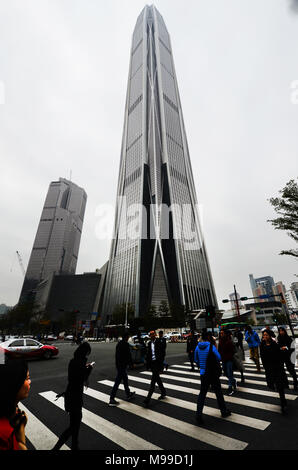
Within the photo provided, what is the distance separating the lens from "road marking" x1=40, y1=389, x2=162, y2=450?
387cm

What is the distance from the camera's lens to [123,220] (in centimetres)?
9181

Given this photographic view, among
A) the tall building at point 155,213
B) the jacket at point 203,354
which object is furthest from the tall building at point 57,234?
the jacket at point 203,354

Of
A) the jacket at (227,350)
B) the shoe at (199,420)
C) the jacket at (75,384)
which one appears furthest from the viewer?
the jacket at (227,350)

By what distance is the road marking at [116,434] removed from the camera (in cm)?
387

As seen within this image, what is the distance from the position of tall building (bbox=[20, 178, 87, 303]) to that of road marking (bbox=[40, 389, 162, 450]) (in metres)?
139

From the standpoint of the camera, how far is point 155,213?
85188 millimetres

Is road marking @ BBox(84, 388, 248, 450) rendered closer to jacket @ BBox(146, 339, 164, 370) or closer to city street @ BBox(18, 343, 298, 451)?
city street @ BBox(18, 343, 298, 451)

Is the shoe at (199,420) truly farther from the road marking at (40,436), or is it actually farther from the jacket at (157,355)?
the road marking at (40,436)

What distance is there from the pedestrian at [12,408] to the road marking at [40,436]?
113 inches

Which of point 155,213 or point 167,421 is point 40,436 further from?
point 155,213

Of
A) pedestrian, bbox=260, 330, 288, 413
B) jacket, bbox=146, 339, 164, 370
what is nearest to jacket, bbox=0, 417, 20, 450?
Answer: jacket, bbox=146, 339, 164, 370

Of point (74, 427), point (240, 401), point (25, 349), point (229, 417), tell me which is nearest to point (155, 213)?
point (25, 349)

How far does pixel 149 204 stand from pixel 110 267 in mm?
33094
